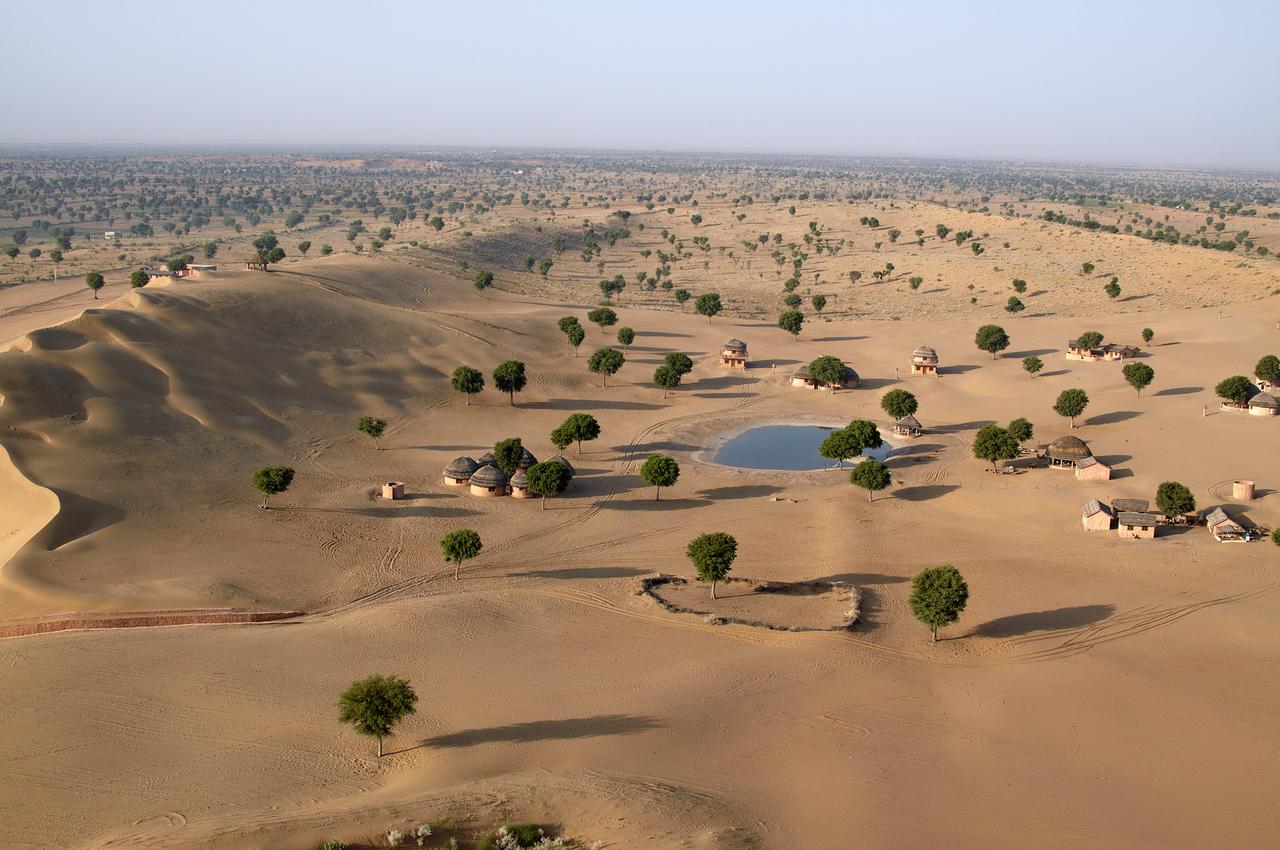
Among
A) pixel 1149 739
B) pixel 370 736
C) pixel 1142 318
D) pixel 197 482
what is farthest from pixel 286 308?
pixel 1142 318

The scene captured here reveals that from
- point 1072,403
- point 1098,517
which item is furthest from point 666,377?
point 1098,517

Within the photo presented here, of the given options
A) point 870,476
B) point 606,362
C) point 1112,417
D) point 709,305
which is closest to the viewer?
point 870,476

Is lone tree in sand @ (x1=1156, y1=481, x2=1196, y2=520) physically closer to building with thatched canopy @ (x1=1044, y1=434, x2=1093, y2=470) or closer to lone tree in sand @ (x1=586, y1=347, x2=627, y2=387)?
building with thatched canopy @ (x1=1044, y1=434, x2=1093, y2=470)

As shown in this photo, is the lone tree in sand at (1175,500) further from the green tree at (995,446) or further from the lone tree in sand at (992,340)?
→ the lone tree in sand at (992,340)

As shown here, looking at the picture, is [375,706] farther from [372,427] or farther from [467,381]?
[467,381]

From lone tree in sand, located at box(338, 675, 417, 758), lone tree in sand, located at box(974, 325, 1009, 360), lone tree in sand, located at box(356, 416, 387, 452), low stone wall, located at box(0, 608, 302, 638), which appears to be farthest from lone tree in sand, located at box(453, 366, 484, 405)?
lone tree in sand, located at box(974, 325, 1009, 360)

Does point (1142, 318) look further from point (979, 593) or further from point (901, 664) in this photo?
point (901, 664)
